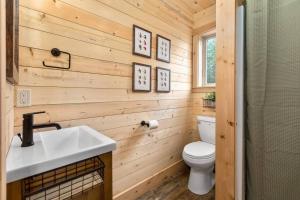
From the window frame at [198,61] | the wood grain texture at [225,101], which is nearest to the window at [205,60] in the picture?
the window frame at [198,61]

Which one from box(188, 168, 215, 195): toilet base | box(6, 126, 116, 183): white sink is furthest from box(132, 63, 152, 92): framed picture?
box(188, 168, 215, 195): toilet base

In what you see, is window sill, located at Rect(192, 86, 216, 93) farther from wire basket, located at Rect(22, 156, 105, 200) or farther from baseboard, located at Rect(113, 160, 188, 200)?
wire basket, located at Rect(22, 156, 105, 200)

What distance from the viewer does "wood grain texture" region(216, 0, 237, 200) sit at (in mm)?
1018

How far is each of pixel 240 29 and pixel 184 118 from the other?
172 centimetres

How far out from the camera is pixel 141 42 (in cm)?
188

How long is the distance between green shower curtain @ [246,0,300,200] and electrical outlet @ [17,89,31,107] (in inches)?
56.9

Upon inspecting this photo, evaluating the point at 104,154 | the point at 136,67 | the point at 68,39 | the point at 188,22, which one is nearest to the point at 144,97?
the point at 136,67

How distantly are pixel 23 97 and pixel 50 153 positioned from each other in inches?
20.1

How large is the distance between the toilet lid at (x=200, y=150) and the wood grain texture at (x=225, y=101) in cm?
78

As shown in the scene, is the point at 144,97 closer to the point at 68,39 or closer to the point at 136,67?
the point at 136,67

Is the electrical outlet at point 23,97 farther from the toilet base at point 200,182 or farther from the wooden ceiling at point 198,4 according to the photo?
the wooden ceiling at point 198,4

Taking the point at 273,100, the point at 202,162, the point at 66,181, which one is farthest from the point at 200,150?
the point at 66,181

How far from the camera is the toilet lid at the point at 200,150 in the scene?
1855 millimetres

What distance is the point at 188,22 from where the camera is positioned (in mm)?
2619
